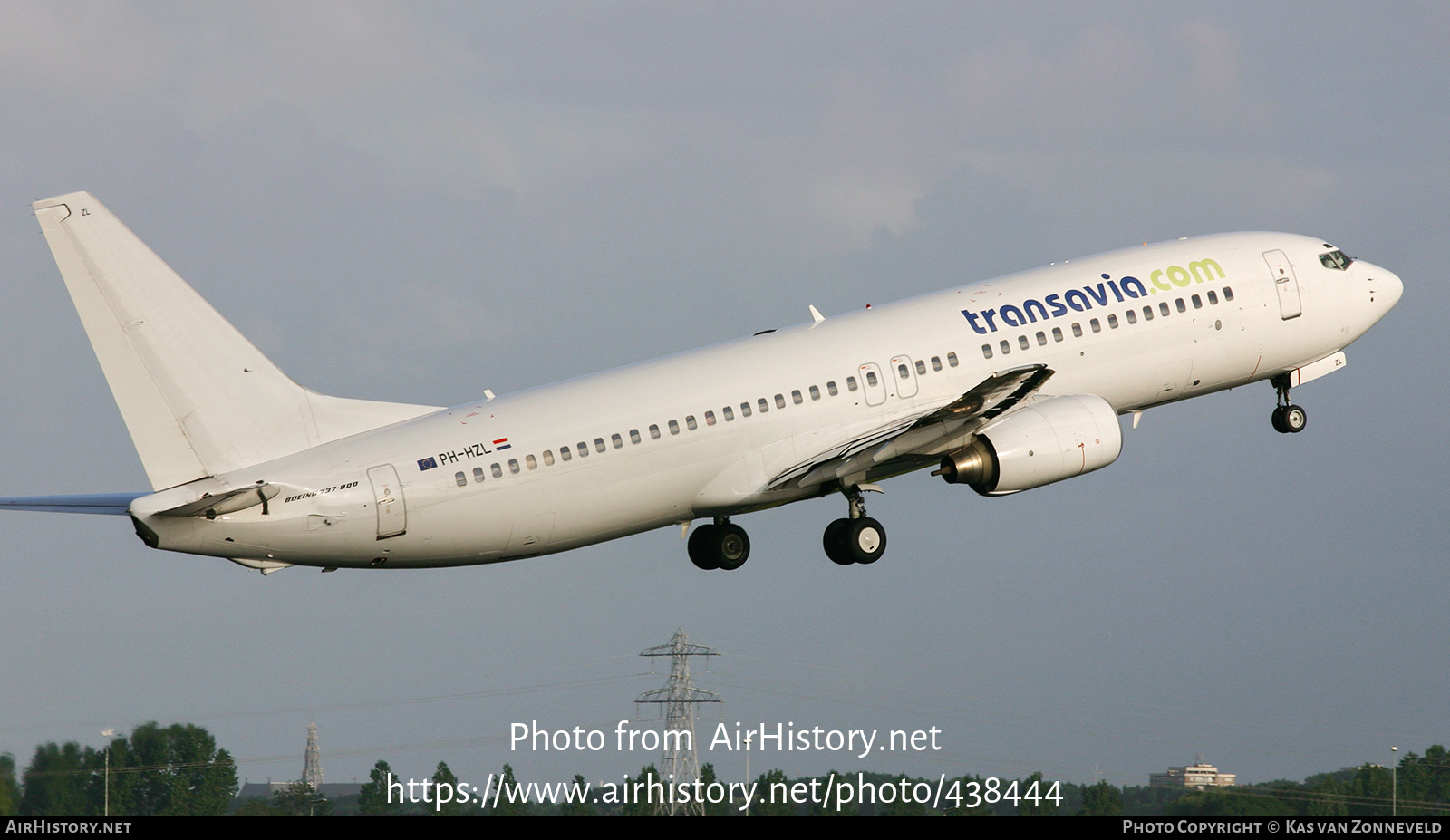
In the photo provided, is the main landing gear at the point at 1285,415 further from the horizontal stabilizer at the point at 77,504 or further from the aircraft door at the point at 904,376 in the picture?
the horizontal stabilizer at the point at 77,504

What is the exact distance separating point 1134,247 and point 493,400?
17.9 metres

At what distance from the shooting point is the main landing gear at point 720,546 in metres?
43.0

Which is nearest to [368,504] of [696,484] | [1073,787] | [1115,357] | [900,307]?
[696,484]

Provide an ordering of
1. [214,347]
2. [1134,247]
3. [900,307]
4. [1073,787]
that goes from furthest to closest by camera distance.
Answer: [1073,787] → [1134,247] → [900,307] → [214,347]

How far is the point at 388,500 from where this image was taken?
34.1 metres

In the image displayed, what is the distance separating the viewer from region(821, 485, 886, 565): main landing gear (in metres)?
40.4

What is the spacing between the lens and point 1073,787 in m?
50.8

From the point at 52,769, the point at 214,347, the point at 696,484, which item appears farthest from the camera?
the point at 696,484

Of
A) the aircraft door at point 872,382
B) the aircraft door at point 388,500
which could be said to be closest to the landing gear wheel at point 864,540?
the aircraft door at point 872,382

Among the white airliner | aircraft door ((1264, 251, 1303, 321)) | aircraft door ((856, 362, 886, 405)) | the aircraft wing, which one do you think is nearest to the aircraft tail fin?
the white airliner

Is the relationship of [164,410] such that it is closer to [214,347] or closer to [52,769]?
[214,347]

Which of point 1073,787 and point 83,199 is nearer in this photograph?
point 83,199

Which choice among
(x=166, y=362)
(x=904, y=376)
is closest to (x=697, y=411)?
(x=904, y=376)

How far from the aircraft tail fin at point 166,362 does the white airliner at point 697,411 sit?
0.04 m
